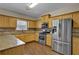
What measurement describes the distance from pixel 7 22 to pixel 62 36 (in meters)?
1.66

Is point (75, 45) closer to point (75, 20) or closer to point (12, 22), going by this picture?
point (75, 20)

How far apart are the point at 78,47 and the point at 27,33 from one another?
4.86 feet

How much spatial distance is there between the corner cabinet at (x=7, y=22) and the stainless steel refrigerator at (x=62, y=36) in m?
1.42

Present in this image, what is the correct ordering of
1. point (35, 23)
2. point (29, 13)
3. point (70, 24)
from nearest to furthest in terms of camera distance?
1. point (29, 13)
2. point (35, 23)
3. point (70, 24)

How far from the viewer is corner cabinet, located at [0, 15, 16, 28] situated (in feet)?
7.32

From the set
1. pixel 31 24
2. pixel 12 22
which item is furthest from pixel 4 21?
pixel 31 24

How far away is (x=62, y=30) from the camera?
9.39ft

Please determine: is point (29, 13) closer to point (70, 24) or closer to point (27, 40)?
point (27, 40)

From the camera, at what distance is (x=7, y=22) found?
229 cm

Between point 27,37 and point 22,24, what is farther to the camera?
point 27,37

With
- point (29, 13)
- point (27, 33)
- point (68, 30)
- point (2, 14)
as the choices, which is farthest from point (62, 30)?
point (2, 14)

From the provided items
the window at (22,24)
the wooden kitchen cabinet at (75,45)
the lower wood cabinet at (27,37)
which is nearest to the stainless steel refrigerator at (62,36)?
the wooden kitchen cabinet at (75,45)

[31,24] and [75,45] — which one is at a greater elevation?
[31,24]

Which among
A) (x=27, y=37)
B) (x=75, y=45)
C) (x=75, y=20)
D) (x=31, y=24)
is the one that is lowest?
(x=75, y=45)
